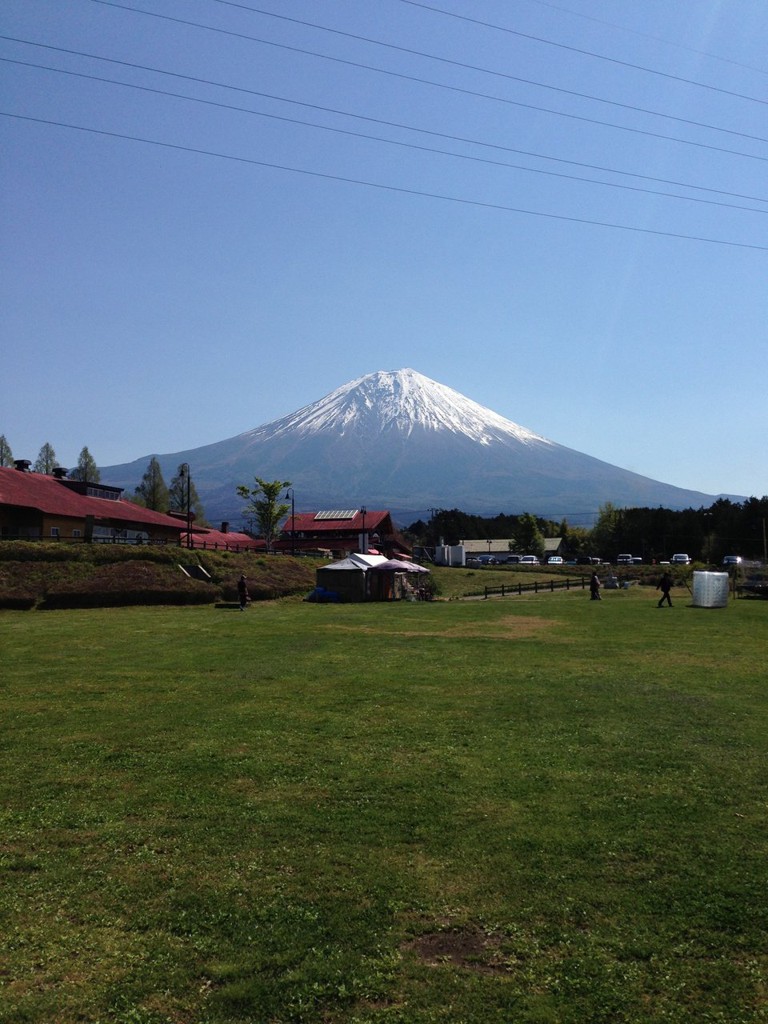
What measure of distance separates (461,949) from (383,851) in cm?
181

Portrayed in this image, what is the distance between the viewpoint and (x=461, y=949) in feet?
19.4

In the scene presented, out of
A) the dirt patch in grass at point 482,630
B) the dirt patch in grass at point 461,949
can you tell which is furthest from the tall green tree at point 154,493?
the dirt patch in grass at point 461,949

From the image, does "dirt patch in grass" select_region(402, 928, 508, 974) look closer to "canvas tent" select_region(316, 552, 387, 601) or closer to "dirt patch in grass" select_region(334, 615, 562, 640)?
"dirt patch in grass" select_region(334, 615, 562, 640)

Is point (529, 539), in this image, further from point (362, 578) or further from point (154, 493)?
point (362, 578)

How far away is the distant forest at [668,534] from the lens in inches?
3866

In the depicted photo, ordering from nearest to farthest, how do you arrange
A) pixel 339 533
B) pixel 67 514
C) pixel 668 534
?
pixel 67 514 → pixel 339 533 → pixel 668 534

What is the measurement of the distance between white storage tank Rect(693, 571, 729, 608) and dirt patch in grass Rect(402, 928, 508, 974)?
120ft

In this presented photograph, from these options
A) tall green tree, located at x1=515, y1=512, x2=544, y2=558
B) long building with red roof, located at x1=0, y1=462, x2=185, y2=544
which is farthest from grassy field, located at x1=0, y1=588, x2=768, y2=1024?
tall green tree, located at x1=515, y1=512, x2=544, y2=558

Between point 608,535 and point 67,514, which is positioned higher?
point 67,514

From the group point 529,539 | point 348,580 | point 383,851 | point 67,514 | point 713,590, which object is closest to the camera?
point 383,851

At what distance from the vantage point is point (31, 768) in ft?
33.7

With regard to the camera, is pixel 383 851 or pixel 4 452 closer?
pixel 383 851

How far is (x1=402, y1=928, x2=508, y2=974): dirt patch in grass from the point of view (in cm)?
570

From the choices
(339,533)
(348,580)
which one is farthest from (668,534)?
(348,580)
